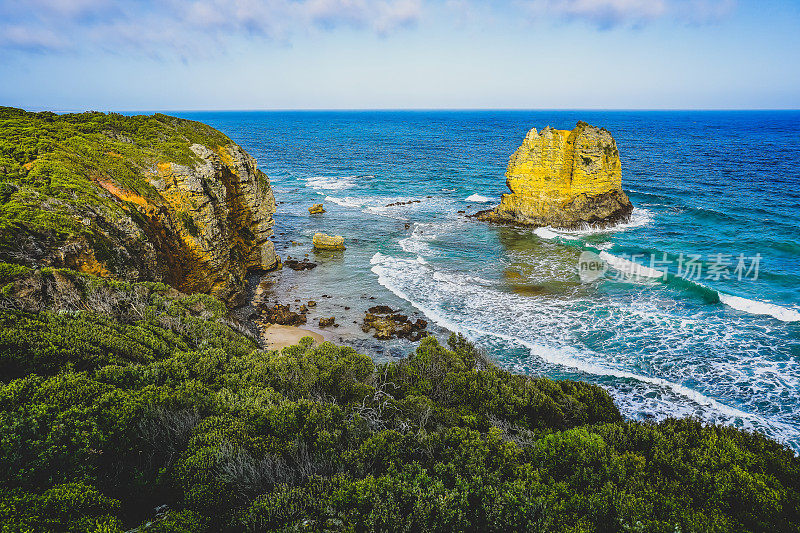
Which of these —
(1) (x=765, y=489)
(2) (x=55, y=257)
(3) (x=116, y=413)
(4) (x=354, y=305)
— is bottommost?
(4) (x=354, y=305)

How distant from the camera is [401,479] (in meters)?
7.98

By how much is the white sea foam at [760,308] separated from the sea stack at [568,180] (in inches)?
675

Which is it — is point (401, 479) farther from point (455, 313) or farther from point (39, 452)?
point (455, 313)

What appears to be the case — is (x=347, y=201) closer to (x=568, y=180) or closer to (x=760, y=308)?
(x=568, y=180)

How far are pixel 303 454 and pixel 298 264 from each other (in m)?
26.3

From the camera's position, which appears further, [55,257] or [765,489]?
[55,257]

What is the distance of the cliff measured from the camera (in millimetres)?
15422

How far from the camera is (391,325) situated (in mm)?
24266

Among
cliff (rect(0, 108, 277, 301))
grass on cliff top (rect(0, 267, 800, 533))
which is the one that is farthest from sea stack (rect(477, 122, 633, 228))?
grass on cliff top (rect(0, 267, 800, 533))

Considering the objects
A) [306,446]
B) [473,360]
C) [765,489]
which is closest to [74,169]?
[306,446]

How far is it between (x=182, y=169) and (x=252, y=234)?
8748 millimetres

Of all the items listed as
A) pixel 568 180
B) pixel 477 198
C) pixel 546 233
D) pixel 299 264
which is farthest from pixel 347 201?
pixel 568 180

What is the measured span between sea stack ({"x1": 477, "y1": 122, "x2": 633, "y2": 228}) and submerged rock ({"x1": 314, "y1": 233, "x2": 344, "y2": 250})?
1893cm

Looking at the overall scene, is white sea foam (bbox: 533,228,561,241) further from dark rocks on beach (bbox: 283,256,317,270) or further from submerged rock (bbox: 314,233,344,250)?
dark rocks on beach (bbox: 283,256,317,270)
